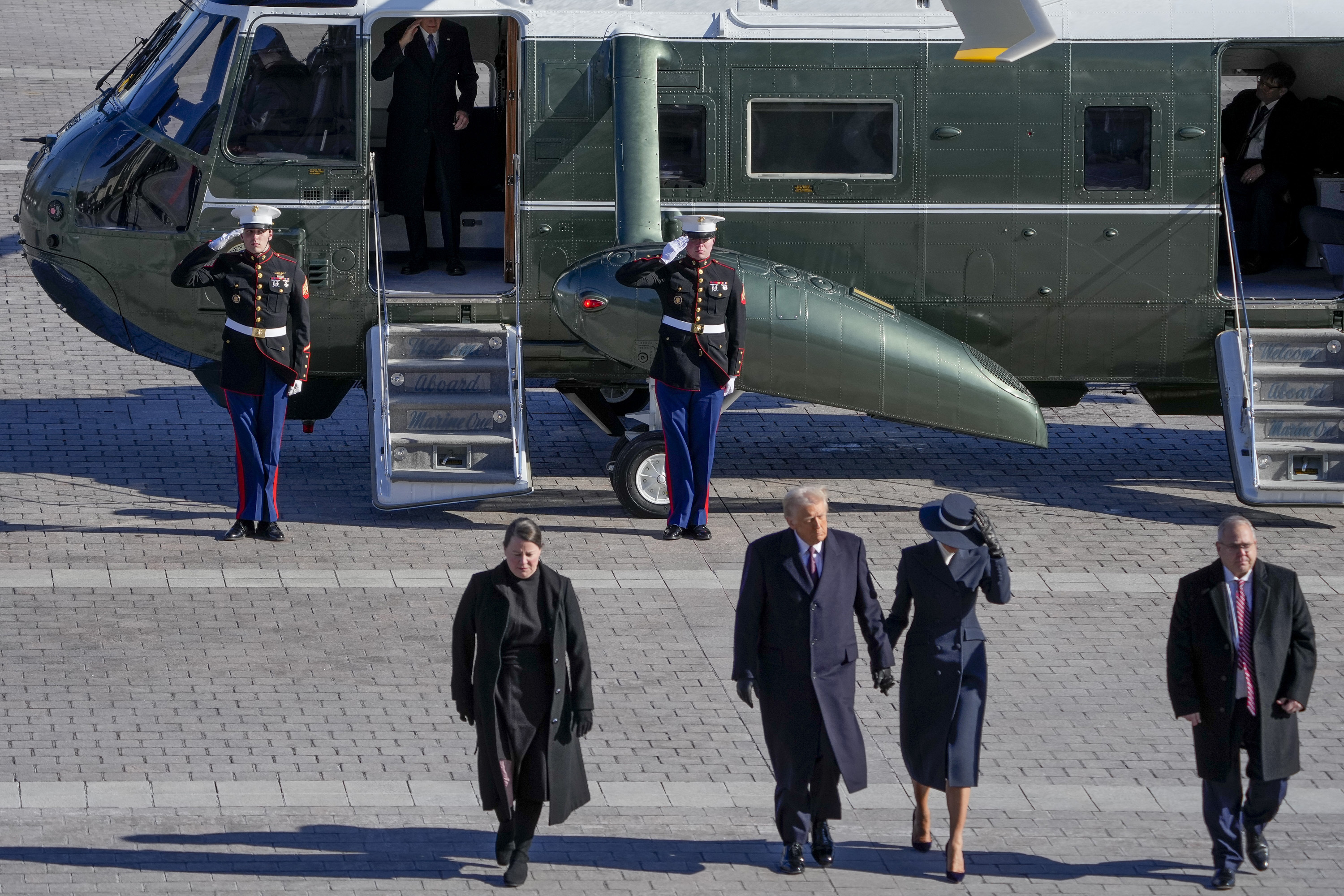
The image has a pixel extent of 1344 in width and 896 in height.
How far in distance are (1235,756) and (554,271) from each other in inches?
261

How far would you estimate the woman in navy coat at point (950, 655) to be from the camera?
7422 mm

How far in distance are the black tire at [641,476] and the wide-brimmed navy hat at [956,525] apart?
4.94 meters

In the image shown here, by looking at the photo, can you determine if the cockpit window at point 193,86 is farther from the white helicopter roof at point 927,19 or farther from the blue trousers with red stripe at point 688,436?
the blue trousers with red stripe at point 688,436

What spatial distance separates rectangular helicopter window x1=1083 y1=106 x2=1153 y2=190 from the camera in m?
12.6

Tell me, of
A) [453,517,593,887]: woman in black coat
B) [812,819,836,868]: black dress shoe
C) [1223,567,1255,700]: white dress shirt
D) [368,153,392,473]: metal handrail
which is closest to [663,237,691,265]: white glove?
[368,153,392,473]: metal handrail

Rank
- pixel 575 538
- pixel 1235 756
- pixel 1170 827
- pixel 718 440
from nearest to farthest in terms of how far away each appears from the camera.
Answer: pixel 1235 756 → pixel 1170 827 → pixel 575 538 → pixel 718 440

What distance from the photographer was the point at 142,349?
12.9 m

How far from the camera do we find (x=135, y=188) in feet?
41.3

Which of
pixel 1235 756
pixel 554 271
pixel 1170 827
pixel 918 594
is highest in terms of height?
pixel 554 271

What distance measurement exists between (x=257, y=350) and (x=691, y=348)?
2.73 meters

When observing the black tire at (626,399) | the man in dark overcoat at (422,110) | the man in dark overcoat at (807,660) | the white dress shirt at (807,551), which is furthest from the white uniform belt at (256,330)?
the white dress shirt at (807,551)

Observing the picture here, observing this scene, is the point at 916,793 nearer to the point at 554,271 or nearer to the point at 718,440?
the point at 554,271

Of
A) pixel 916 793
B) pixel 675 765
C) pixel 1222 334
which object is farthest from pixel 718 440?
pixel 916 793

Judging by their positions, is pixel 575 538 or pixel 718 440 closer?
pixel 575 538
